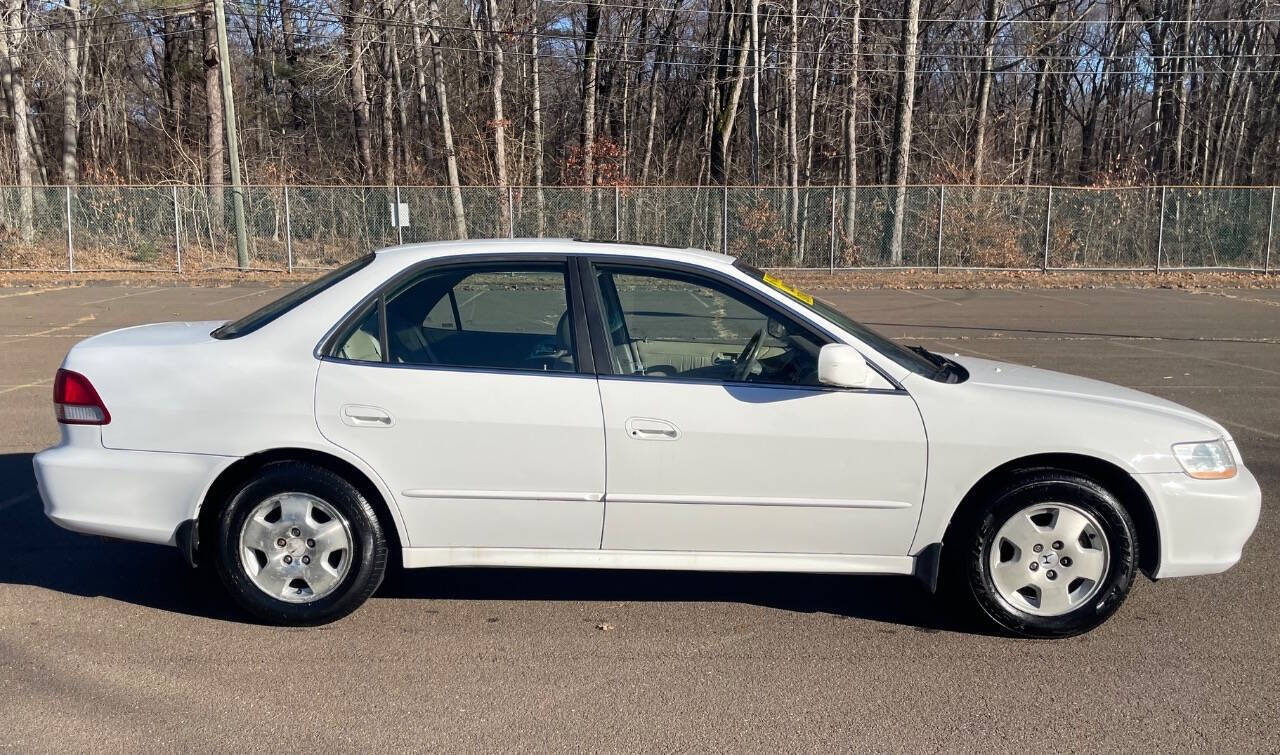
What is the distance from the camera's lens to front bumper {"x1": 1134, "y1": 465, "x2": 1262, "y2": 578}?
4074mm

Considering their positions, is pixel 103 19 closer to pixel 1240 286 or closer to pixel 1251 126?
pixel 1240 286

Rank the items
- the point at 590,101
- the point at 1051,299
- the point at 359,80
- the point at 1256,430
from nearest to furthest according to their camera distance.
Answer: the point at 1256,430 → the point at 1051,299 → the point at 590,101 → the point at 359,80

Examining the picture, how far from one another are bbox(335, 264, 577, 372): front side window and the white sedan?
3cm

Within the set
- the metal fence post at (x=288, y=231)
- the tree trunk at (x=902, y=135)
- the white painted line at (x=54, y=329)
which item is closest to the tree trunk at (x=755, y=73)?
the tree trunk at (x=902, y=135)

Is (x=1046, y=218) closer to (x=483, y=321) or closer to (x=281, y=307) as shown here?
(x=483, y=321)

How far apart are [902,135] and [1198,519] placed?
79.6 feet

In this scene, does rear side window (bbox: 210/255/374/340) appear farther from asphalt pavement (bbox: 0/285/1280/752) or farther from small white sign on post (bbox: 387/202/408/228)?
small white sign on post (bbox: 387/202/408/228)

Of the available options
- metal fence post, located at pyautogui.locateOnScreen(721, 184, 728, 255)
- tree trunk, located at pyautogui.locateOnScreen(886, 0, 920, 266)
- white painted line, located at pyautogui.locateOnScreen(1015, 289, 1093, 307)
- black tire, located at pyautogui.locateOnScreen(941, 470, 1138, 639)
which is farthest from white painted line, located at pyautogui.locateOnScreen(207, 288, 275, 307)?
black tire, located at pyautogui.locateOnScreen(941, 470, 1138, 639)

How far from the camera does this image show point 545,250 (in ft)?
14.4

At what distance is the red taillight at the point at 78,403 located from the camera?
419cm

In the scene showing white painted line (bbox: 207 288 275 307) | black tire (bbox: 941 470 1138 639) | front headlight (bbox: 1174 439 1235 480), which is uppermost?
front headlight (bbox: 1174 439 1235 480)

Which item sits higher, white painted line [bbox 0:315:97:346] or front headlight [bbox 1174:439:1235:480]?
front headlight [bbox 1174:439:1235:480]

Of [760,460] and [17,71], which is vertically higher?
[17,71]

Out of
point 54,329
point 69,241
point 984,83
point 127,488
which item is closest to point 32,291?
point 69,241
